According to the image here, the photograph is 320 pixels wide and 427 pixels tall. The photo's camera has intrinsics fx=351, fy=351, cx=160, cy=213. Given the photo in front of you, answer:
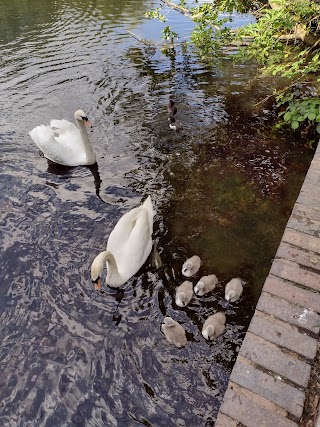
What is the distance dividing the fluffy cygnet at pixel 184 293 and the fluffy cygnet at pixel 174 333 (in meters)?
0.39

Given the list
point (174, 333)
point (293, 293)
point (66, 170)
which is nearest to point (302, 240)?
point (293, 293)

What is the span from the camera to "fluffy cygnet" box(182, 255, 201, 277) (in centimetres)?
507

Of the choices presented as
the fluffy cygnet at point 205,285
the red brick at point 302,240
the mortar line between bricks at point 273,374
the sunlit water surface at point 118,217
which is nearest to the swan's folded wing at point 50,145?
the sunlit water surface at point 118,217

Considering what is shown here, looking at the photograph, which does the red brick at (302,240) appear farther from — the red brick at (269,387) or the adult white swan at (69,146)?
the adult white swan at (69,146)

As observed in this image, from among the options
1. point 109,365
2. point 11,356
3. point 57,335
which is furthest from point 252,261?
Result: point 11,356

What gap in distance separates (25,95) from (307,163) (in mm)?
8172

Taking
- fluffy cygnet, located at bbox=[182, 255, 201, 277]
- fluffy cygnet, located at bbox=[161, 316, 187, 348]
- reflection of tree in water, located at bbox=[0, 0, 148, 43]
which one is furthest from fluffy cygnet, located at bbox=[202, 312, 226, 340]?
reflection of tree in water, located at bbox=[0, 0, 148, 43]

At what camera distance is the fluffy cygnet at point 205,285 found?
4777mm

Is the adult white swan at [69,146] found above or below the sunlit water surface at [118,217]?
above

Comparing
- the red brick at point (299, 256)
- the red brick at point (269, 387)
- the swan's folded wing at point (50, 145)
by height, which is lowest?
the swan's folded wing at point (50, 145)

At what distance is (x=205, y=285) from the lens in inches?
190

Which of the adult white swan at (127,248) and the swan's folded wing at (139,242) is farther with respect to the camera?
the swan's folded wing at (139,242)

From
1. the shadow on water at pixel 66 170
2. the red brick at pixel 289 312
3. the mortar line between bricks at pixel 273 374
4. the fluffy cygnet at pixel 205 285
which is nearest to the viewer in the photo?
the mortar line between bricks at pixel 273 374

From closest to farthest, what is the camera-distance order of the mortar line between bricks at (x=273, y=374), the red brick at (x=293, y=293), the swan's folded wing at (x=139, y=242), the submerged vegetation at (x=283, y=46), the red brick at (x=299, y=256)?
the mortar line between bricks at (x=273, y=374)
the red brick at (x=293, y=293)
the red brick at (x=299, y=256)
the swan's folded wing at (x=139, y=242)
the submerged vegetation at (x=283, y=46)
